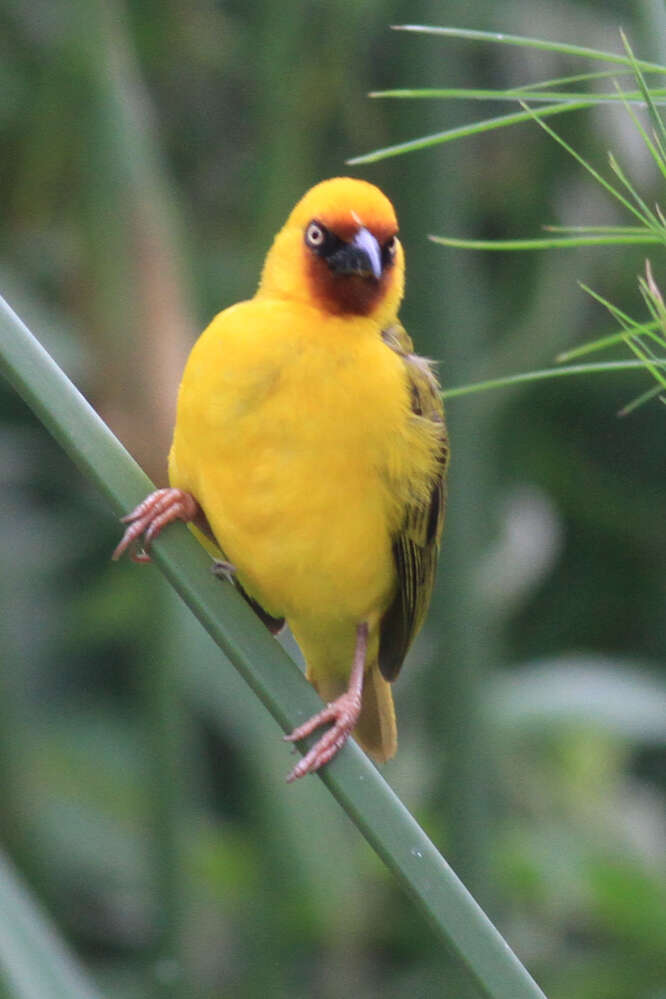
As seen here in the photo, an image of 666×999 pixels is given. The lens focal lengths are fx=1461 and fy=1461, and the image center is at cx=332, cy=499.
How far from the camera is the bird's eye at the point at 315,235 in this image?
229 centimetres

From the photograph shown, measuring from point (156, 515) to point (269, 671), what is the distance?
480mm

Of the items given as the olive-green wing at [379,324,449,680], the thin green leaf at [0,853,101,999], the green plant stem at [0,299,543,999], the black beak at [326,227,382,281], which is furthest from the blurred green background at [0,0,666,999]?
the green plant stem at [0,299,543,999]

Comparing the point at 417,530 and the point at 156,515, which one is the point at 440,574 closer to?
the point at 417,530

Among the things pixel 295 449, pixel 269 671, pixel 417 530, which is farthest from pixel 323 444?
pixel 269 671

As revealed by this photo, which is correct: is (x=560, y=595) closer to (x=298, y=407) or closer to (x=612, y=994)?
(x=612, y=994)

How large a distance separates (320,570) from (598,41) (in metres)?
1.75

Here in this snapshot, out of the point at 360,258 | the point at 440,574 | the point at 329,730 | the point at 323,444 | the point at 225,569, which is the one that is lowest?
the point at 440,574

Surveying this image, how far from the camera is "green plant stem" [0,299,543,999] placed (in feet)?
3.88

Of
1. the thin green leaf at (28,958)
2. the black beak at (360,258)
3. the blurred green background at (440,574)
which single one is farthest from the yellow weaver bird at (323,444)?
the thin green leaf at (28,958)

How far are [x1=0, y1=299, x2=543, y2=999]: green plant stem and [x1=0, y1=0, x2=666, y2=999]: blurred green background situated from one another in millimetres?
825

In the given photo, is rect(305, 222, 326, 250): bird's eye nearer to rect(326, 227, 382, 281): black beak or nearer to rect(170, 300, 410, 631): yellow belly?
rect(326, 227, 382, 281): black beak

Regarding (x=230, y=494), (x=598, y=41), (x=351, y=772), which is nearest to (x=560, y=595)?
(x=598, y=41)

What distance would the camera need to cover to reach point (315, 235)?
231 centimetres

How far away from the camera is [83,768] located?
136 inches
